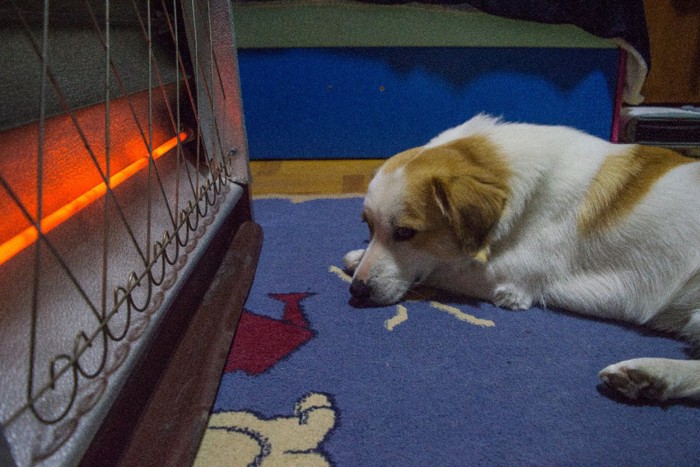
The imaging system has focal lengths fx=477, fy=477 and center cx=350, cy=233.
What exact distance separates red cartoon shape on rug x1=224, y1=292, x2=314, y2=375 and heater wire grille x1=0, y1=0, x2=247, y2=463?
19cm

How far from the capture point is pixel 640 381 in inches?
31.8

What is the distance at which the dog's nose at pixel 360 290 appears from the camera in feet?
3.59

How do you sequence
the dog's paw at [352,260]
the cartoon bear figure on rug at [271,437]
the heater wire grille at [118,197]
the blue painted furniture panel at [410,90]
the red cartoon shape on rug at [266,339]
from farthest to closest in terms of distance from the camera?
the blue painted furniture panel at [410,90] < the dog's paw at [352,260] < the red cartoon shape on rug at [266,339] < the cartoon bear figure on rug at [271,437] < the heater wire grille at [118,197]

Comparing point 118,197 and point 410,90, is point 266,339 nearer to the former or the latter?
point 118,197

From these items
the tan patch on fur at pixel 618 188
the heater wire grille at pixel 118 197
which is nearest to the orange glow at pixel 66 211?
the heater wire grille at pixel 118 197

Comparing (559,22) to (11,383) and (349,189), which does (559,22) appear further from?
(11,383)

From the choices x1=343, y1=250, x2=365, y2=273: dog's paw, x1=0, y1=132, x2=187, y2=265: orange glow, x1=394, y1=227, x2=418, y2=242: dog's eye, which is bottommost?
x1=343, y1=250, x2=365, y2=273: dog's paw

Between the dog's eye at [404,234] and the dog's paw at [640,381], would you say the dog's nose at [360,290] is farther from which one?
the dog's paw at [640,381]

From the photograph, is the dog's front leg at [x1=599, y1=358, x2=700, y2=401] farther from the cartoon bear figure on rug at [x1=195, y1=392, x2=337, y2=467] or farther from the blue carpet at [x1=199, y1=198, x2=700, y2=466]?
the cartoon bear figure on rug at [x1=195, y1=392, x2=337, y2=467]

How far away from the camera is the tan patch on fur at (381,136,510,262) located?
102cm

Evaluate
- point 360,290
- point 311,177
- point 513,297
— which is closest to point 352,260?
point 360,290

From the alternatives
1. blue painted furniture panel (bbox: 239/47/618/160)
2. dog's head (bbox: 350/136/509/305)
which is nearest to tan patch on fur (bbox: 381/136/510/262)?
dog's head (bbox: 350/136/509/305)

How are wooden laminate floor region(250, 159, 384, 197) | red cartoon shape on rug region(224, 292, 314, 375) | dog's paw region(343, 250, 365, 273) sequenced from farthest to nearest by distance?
wooden laminate floor region(250, 159, 384, 197) → dog's paw region(343, 250, 365, 273) → red cartoon shape on rug region(224, 292, 314, 375)

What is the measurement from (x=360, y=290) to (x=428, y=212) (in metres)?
0.24
